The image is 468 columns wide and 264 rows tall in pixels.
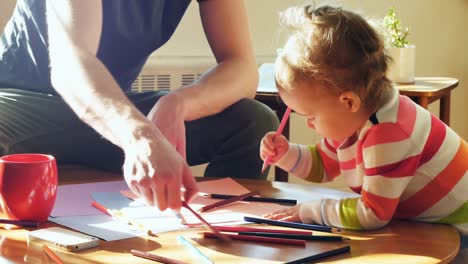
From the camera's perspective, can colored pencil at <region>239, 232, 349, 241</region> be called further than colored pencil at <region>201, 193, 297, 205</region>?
No

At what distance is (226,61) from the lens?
1.64 m

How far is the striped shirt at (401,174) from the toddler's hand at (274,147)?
0.53 ft

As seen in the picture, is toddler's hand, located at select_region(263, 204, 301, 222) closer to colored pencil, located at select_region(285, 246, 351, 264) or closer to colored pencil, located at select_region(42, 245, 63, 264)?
colored pencil, located at select_region(285, 246, 351, 264)

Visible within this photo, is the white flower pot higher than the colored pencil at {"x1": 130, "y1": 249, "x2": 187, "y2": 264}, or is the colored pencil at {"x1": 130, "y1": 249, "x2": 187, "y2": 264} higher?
the colored pencil at {"x1": 130, "y1": 249, "x2": 187, "y2": 264}

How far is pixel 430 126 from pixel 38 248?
0.63m

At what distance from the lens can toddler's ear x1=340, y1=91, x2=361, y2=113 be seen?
1162 mm

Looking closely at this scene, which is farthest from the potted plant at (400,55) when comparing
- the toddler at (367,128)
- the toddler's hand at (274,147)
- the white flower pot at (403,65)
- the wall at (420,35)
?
the toddler at (367,128)

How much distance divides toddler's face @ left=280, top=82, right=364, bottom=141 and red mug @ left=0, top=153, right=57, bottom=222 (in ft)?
1.35

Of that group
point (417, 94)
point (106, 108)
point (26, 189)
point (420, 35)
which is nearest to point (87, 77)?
point (106, 108)

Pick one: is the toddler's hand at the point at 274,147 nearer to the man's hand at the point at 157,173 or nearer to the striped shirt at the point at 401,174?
the striped shirt at the point at 401,174

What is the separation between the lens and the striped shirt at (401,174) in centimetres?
111

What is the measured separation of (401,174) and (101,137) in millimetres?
736

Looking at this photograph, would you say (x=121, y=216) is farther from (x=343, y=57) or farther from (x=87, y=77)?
(x=343, y=57)

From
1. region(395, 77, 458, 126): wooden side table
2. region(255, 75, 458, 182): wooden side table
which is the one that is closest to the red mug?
region(255, 75, 458, 182): wooden side table
